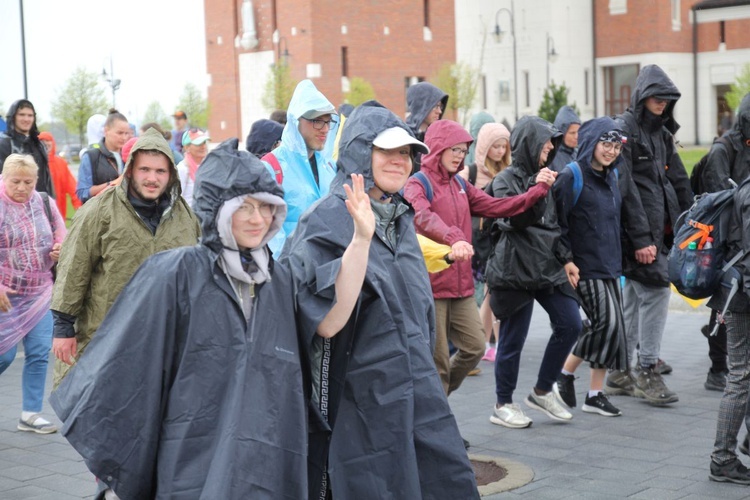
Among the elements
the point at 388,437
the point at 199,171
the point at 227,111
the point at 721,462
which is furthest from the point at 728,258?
the point at 227,111

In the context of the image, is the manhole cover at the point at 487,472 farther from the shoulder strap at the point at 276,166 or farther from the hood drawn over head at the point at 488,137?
the hood drawn over head at the point at 488,137

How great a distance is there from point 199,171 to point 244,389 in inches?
31.4

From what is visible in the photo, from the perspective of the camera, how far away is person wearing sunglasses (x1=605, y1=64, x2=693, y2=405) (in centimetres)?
796

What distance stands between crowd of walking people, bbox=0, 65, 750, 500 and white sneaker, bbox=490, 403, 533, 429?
27mm

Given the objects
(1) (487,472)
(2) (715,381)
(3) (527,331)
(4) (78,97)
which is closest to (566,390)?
(3) (527,331)

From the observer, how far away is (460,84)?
61.8 meters

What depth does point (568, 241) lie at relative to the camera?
294 inches

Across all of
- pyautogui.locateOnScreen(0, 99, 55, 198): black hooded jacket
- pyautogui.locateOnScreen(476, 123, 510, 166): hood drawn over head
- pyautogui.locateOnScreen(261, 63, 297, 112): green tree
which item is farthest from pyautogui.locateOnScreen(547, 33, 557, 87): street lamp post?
pyautogui.locateOnScreen(476, 123, 510, 166): hood drawn over head

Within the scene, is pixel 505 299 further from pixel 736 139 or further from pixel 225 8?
pixel 225 8

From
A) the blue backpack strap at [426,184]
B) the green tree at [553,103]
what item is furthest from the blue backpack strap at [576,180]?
the green tree at [553,103]

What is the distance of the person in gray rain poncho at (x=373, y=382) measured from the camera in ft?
13.6

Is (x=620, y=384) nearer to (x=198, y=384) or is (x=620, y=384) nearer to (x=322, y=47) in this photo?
(x=198, y=384)

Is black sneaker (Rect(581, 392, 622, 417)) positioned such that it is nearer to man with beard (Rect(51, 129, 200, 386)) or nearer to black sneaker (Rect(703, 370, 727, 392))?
black sneaker (Rect(703, 370, 727, 392))

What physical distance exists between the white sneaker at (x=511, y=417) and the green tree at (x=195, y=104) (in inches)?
2223
